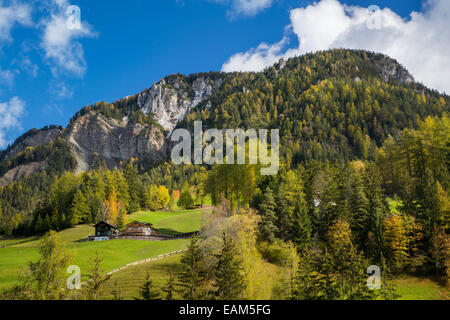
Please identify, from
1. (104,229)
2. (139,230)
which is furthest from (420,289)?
(104,229)

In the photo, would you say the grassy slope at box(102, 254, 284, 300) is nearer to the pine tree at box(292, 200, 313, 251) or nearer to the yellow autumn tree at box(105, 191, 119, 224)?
the pine tree at box(292, 200, 313, 251)

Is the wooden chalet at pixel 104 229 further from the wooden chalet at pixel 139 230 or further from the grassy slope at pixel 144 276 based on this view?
the grassy slope at pixel 144 276

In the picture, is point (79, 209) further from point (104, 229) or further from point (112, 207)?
point (104, 229)

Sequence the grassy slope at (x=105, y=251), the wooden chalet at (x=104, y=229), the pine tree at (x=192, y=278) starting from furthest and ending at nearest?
the wooden chalet at (x=104, y=229) → the grassy slope at (x=105, y=251) → the pine tree at (x=192, y=278)

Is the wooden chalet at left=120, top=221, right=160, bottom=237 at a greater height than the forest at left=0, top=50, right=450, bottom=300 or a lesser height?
lesser

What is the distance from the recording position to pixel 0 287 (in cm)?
3375

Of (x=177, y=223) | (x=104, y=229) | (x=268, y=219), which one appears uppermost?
(x=268, y=219)

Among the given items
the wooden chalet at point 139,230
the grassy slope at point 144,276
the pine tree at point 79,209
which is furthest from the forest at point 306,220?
the wooden chalet at point 139,230

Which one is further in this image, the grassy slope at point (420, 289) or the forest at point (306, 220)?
the grassy slope at point (420, 289)

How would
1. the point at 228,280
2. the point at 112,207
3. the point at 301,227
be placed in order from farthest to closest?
the point at 112,207 → the point at 301,227 → the point at 228,280

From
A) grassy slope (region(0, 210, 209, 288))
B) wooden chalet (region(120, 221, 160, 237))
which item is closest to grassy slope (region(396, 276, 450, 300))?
grassy slope (region(0, 210, 209, 288))

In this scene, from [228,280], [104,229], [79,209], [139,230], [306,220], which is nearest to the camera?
[228,280]

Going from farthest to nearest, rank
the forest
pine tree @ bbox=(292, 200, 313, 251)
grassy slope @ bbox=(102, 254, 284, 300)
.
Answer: pine tree @ bbox=(292, 200, 313, 251) < grassy slope @ bbox=(102, 254, 284, 300) < the forest
